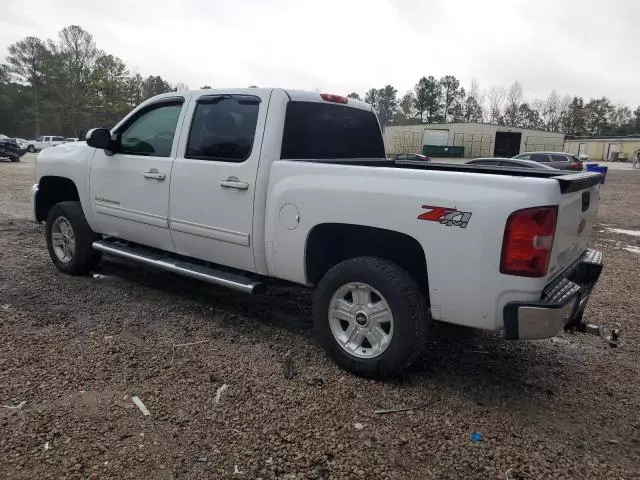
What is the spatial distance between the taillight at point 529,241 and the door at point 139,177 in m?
2.88

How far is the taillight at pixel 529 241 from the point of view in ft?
8.66

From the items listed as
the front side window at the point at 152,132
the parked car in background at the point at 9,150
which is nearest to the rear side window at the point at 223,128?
the front side window at the point at 152,132

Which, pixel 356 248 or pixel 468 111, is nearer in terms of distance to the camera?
pixel 356 248

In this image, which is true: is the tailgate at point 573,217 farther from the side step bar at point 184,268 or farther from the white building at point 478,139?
the white building at point 478,139

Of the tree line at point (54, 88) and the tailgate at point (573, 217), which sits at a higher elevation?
the tree line at point (54, 88)

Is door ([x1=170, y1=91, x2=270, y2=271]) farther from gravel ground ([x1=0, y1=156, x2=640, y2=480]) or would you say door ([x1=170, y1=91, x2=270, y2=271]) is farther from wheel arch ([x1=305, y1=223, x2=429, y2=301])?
gravel ground ([x1=0, y1=156, x2=640, y2=480])

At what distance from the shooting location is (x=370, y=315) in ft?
10.7

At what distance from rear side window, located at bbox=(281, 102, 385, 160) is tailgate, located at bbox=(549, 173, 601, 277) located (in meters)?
1.92

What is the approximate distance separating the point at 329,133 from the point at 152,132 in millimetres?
1681

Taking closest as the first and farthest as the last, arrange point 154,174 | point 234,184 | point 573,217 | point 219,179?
1. point 573,217
2. point 234,184
3. point 219,179
4. point 154,174

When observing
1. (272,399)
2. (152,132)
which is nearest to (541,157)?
(152,132)

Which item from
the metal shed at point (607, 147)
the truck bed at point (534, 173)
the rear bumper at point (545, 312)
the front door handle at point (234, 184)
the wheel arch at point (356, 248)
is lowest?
the rear bumper at point (545, 312)

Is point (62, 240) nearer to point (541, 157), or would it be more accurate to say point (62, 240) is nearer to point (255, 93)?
point (255, 93)

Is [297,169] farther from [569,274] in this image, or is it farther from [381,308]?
[569,274]
